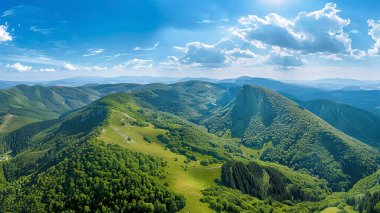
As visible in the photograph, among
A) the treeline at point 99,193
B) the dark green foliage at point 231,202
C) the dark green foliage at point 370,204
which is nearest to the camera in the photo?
the treeline at point 99,193

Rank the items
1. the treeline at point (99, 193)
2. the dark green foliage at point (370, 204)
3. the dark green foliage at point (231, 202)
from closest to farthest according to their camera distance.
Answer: the treeline at point (99, 193) < the dark green foliage at point (231, 202) < the dark green foliage at point (370, 204)

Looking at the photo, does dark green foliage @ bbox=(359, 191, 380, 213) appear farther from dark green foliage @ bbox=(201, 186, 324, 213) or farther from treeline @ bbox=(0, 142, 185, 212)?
treeline @ bbox=(0, 142, 185, 212)

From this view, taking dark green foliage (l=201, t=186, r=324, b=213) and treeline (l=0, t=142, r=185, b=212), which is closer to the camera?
treeline (l=0, t=142, r=185, b=212)

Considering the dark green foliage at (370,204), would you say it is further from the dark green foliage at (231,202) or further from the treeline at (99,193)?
the treeline at (99,193)

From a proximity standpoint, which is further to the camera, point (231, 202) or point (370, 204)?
point (370, 204)

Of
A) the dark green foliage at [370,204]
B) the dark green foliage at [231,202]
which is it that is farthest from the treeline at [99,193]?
the dark green foliage at [370,204]

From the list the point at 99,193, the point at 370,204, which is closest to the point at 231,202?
the point at 99,193

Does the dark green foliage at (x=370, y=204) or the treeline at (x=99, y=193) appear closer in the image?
the treeline at (x=99, y=193)

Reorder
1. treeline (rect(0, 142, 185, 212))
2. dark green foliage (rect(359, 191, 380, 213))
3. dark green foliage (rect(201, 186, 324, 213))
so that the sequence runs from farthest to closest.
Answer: dark green foliage (rect(359, 191, 380, 213)) → dark green foliage (rect(201, 186, 324, 213)) → treeline (rect(0, 142, 185, 212))

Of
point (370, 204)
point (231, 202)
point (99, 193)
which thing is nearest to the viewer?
point (99, 193)

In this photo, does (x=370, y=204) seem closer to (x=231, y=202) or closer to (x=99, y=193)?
(x=231, y=202)

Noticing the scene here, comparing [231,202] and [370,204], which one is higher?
[231,202]

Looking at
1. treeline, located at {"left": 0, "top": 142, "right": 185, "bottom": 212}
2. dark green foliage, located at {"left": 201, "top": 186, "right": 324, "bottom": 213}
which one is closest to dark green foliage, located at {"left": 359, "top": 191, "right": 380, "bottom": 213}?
dark green foliage, located at {"left": 201, "top": 186, "right": 324, "bottom": 213}
